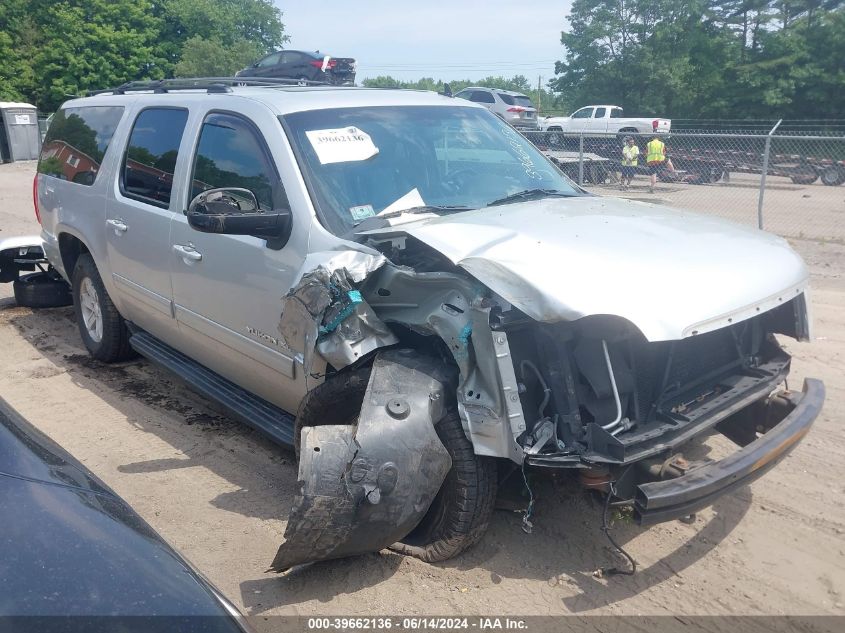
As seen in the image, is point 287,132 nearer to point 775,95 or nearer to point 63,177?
point 63,177

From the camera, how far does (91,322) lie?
652 cm

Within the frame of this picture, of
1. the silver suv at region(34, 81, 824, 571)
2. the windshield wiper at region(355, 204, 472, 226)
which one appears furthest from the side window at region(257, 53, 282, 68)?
the windshield wiper at region(355, 204, 472, 226)

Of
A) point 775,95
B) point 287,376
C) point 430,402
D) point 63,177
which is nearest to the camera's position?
point 430,402

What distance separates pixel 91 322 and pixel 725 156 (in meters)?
14.3

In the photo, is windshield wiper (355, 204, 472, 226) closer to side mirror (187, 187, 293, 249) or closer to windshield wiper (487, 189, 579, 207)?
windshield wiper (487, 189, 579, 207)

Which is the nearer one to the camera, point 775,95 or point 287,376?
point 287,376

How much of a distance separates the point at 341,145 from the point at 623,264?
5.77 feet

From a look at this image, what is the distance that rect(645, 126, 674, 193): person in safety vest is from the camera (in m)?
15.5

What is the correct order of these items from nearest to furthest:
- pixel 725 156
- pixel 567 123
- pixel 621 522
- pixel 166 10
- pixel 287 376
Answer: pixel 621 522 < pixel 287 376 < pixel 725 156 < pixel 567 123 < pixel 166 10

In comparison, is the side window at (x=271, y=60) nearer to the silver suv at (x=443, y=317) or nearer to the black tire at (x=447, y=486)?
the silver suv at (x=443, y=317)

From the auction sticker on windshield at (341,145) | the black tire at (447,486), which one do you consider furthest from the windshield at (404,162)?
the black tire at (447,486)

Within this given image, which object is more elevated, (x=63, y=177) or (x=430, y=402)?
(x=63, y=177)

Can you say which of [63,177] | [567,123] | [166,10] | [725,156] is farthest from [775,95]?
[166,10]

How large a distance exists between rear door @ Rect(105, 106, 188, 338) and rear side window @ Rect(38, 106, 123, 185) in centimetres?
46
